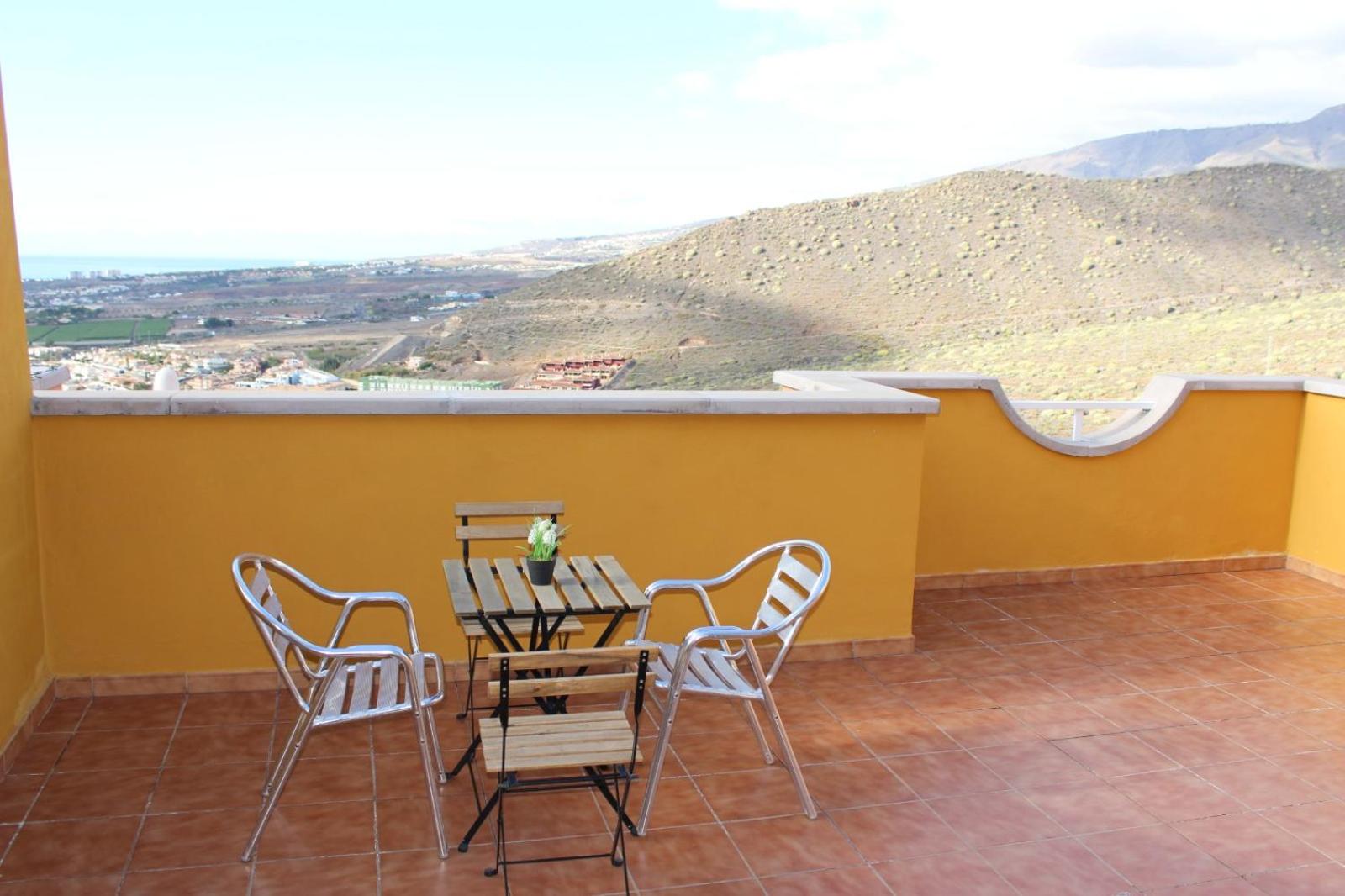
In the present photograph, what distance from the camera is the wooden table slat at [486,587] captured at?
10.3 ft

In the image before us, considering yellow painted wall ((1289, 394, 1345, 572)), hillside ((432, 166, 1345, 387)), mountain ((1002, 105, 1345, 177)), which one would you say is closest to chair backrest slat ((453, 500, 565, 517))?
yellow painted wall ((1289, 394, 1345, 572))

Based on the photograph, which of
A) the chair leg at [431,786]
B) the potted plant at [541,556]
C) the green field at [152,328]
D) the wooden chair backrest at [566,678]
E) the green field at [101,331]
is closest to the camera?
the wooden chair backrest at [566,678]

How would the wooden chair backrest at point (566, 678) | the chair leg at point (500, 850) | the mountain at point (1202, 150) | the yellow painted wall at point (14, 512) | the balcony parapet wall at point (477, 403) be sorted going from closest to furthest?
the wooden chair backrest at point (566, 678) → the chair leg at point (500, 850) → the yellow painted wall at point (14, 512) → the balcony parapet wall at point (477, 403) → the mountain at point (1202, 150)

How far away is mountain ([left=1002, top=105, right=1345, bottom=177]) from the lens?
1986 cm

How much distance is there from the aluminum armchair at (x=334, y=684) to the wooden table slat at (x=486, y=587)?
0.25 meters

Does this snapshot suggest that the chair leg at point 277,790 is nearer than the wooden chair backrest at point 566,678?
No

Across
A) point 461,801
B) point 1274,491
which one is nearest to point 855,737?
point 461,801

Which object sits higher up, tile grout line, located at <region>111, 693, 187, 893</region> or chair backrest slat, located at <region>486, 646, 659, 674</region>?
chair backrest slat, located at <region>486, 646, 659, 674</region>

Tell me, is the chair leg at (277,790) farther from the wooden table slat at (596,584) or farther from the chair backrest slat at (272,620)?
the wooden table slat at (596,584)

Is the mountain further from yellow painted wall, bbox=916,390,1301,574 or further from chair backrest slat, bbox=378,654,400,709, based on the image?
chair backrest slat, bbox=378,654,400,709

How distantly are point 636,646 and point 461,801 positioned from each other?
109 centimetres

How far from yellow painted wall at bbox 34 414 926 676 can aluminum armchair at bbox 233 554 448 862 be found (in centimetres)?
85

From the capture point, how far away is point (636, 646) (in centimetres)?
267

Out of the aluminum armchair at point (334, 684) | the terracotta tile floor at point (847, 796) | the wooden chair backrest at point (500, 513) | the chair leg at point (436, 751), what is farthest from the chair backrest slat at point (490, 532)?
the terracotta tile floor at point (847, 796)
